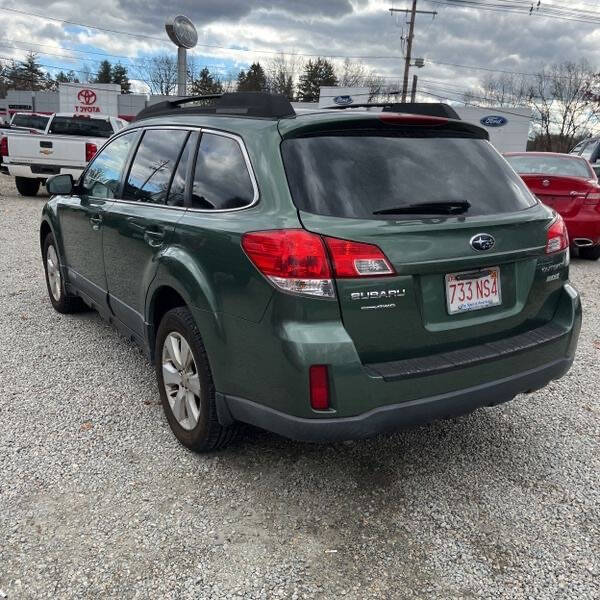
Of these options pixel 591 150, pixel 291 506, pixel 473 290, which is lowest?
pixel 291 506

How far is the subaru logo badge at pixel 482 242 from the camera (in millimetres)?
2572

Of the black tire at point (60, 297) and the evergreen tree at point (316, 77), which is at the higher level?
the evergreen tree at point (316, 77)

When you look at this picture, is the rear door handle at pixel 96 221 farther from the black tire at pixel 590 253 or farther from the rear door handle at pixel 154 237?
the black tire at pixel 590 253

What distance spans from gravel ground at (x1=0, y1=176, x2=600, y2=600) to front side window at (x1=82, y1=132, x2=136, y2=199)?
1372 millimetres

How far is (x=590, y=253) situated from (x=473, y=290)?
24.9ft

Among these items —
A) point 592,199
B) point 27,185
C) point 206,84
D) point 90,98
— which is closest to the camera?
point 592,199

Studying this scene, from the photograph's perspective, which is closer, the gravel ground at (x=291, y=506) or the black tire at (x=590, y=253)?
the gravel ground at (x=291, y=506)

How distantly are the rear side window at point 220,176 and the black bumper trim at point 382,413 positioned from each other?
3.01 feet

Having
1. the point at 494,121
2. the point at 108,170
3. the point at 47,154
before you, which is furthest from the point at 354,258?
the point at 494,121

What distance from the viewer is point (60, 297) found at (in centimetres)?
550

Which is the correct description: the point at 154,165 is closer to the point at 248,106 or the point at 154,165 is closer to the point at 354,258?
the point at 248,106

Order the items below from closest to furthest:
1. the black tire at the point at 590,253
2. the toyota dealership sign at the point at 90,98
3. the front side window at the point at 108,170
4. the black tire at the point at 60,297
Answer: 1. the front side window at the point at 108,170
2. the black tire at the point at 60,297
3. the black tire at the point at 590,253
4. the toyota dealership sign at the point at 90,98

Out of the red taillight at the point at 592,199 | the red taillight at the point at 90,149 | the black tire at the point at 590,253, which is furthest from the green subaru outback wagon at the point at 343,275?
the red taillight at the point at 90,149

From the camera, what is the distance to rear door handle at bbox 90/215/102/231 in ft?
13.3
